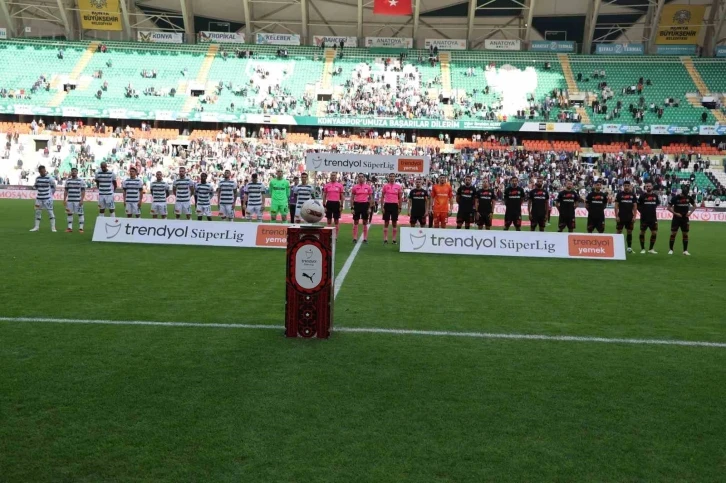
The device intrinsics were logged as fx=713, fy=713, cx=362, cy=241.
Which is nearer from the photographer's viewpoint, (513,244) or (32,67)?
(513,244)

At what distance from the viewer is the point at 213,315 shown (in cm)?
826

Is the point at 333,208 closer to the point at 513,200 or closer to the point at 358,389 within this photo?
the point at 513,200

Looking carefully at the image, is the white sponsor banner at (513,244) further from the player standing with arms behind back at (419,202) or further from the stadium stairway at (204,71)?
the stadium stairway at (204,71)

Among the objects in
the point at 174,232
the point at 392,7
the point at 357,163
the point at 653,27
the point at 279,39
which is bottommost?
the point at 174,232

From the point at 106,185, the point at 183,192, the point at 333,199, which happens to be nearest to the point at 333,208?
the point at 333,199

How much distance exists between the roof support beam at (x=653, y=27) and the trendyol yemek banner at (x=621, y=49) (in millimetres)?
589

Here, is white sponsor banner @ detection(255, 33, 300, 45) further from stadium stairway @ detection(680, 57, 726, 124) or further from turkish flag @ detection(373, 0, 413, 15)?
stadium stairway @ detection(680, 57, 726, 124)

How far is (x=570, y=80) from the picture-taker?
53.8 m

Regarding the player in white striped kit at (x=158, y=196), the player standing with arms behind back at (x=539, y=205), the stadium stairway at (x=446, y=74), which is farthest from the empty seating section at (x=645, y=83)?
the player in white striped kit at (x=158, y=196)

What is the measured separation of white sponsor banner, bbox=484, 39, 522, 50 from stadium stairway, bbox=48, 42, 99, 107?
30.8 m

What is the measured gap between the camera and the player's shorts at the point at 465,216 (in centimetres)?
1839

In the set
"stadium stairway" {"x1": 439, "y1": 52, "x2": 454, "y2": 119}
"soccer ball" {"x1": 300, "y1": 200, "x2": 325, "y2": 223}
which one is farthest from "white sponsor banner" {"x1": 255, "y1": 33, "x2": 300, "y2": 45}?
"soccer ball" {"x1": 300, "y1": 200, "x2": 325, "y2": 223}

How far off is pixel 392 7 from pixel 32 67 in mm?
27463

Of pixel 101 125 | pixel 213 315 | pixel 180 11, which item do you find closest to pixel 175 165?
pixel 101 125
